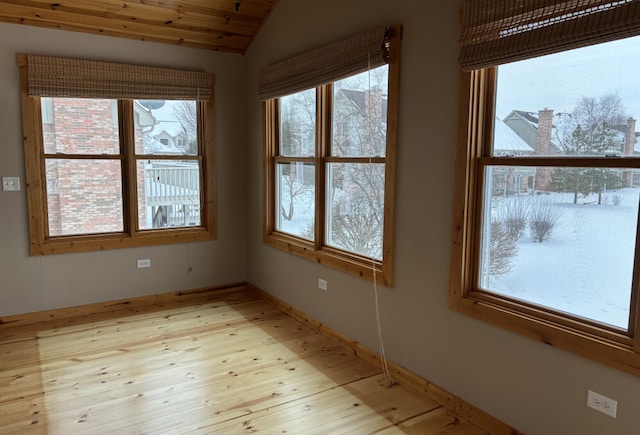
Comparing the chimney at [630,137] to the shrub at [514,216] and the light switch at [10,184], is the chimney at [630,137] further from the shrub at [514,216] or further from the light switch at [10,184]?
the light switch at [10,184]

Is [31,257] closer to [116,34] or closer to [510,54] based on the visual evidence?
[116,34]

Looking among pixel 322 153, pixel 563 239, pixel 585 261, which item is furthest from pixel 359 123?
pixel 585 261

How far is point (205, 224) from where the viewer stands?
16.1 feet

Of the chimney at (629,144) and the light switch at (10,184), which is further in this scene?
the light switch at (10,184)

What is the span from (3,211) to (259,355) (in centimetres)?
252

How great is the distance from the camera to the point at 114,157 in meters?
4.34

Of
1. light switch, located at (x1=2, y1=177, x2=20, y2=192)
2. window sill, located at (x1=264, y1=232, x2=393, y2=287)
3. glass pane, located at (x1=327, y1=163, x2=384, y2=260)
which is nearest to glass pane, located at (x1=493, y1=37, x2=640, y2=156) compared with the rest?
glass pane, located at (x1=327, y1=163, x2=384, y2=260)

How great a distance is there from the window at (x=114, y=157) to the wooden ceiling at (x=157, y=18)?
0.30m

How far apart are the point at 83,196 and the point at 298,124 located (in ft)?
6.85

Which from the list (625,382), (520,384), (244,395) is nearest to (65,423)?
(244,395)

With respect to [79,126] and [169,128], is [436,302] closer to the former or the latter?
[169,128]

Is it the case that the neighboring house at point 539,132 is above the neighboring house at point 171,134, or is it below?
below

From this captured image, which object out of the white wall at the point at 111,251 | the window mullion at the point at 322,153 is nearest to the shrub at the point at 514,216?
the window mullion at the point at 322,153

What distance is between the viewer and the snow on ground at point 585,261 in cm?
194
